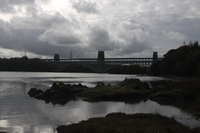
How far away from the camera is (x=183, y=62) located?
7338 cm

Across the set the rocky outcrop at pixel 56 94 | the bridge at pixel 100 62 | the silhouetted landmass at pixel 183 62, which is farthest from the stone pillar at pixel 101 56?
the rocky outcrop at pixel 56 94

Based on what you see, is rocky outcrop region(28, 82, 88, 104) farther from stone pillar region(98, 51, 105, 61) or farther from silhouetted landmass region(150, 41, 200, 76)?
stone pillar region(98, 51, 105, 61)

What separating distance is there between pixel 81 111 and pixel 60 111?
1.77m

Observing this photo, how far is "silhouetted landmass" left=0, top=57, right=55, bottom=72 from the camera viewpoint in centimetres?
17900

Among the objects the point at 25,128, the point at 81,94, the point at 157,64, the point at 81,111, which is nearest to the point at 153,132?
the point at 25,128

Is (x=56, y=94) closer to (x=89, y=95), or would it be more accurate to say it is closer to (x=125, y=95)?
(x=89, y=95)

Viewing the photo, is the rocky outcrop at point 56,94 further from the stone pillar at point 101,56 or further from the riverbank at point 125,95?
the stone pillar at point 101,56

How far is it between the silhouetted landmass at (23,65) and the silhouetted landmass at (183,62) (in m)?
106

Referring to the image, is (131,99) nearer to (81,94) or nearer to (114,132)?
(81,94)

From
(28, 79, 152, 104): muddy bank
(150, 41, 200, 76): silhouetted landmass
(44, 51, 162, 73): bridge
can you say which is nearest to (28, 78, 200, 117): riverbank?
(28, 79, 152, 104): muddy bank

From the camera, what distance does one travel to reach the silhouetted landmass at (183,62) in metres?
69.4

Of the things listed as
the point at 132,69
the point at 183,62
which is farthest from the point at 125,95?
the point at 132,69

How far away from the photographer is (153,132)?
9.24 metres

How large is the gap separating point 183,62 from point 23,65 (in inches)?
5428
